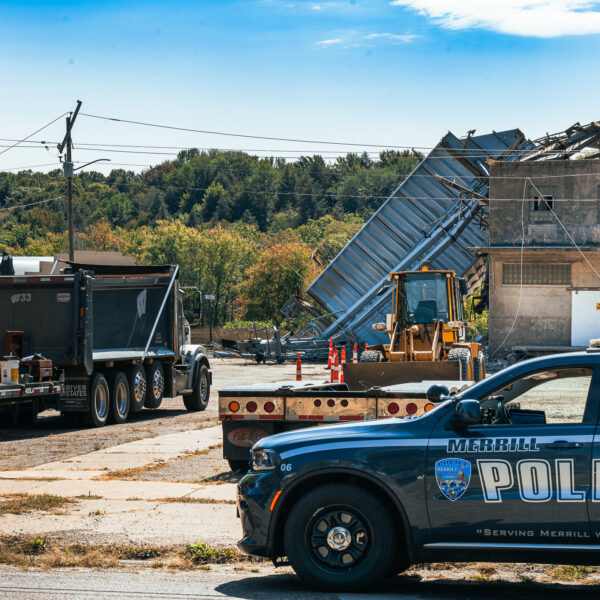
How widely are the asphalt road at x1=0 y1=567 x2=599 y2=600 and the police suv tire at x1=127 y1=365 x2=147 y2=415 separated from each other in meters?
12.8

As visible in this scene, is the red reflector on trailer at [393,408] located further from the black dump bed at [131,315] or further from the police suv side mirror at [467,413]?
the black dump bed at [131,315]

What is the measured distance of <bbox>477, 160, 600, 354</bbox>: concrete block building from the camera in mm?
39906

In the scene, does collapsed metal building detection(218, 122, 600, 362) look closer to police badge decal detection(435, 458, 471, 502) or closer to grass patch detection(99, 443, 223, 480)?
grass patch detection(99, 443, 223, 480)

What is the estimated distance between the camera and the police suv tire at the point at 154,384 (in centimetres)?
2136

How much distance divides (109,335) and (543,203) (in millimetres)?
24363

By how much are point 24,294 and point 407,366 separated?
7535 mm

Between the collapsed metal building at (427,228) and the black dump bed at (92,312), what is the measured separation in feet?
71.9

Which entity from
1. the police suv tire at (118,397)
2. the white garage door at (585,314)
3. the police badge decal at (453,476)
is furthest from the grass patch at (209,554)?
the white garage door at (585,314)

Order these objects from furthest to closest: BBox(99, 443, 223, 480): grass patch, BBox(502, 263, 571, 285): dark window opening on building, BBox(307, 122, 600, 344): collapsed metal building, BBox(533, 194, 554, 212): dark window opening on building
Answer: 1. BBox(307, 122, 600, 344): collapsed metal building
2. BBox(502, 263, 571, 285): dark window opening on building
3. BBox(533, 194, 554, 212): dark window opening on building
4. BBox(99, 443, 223, 480): grass patch

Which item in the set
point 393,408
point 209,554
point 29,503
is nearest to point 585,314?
point 393,408

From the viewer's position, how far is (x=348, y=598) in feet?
22.1

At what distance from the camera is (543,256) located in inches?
1572

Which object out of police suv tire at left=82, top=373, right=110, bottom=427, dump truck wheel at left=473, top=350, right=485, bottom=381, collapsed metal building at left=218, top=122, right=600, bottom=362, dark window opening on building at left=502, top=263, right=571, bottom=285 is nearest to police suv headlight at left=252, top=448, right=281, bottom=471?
police suv tire at left=82, top=373, right=110, bottom=427

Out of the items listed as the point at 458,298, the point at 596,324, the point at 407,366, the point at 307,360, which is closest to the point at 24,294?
the point at 407,366
